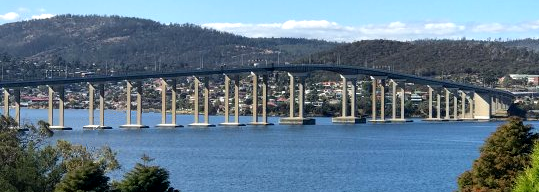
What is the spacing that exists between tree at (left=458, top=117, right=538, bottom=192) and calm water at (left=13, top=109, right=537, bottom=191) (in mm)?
15526

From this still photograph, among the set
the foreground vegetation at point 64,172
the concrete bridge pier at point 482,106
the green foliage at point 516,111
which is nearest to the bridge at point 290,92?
the concrete bridge pier at point 482,106

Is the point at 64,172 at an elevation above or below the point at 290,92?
below

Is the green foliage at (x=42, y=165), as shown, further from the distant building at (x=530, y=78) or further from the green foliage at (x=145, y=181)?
the distant building at (x=530, y=78)

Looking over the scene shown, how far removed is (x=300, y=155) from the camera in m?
63.1

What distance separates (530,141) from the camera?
28.6 meters

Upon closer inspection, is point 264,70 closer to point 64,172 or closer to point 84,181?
point 64,172

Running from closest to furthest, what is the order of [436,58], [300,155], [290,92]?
[300,155] < [290,92] < [436,58]

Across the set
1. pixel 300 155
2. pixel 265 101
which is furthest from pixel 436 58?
pixel 300 155

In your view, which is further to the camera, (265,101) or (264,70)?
(264,70)

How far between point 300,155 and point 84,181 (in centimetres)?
3675

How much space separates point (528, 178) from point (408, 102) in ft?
392

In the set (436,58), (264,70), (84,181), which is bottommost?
(84,181)

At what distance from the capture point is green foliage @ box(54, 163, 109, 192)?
26484mm

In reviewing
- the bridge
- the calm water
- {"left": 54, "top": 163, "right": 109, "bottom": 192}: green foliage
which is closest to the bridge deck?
the bridge
